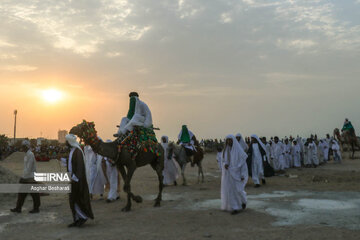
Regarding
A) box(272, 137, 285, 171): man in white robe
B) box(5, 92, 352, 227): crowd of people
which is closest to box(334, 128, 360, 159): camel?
box(272, 137, 285, 171): man in white robe

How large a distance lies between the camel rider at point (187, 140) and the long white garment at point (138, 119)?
19.9 feet

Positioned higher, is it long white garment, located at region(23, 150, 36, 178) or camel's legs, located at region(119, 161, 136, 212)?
long white garment, located at region(23, 150, 36, 178)

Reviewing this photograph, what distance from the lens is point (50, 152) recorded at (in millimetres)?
39812

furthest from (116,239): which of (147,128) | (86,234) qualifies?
(147,128)

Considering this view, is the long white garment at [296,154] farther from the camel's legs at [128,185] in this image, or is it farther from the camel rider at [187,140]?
the camel's legs at [128,185]

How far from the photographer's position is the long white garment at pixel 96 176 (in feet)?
35.9

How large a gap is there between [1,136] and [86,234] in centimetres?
4593

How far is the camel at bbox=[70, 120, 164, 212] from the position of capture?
8.11 metres

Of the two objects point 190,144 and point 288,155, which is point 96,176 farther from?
point 288,155

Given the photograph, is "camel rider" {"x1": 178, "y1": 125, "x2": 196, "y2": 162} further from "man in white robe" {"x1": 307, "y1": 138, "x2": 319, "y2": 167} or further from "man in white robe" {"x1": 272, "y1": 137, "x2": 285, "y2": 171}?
"man in white robe" {"x1": 307, "y1": 138, "x2": 319, "y2": 167}

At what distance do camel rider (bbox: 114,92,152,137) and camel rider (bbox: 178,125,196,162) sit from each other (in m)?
6.07

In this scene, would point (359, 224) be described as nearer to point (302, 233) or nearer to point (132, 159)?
point (302, 233)

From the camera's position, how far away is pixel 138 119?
31.4ft

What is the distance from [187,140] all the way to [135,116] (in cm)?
678
